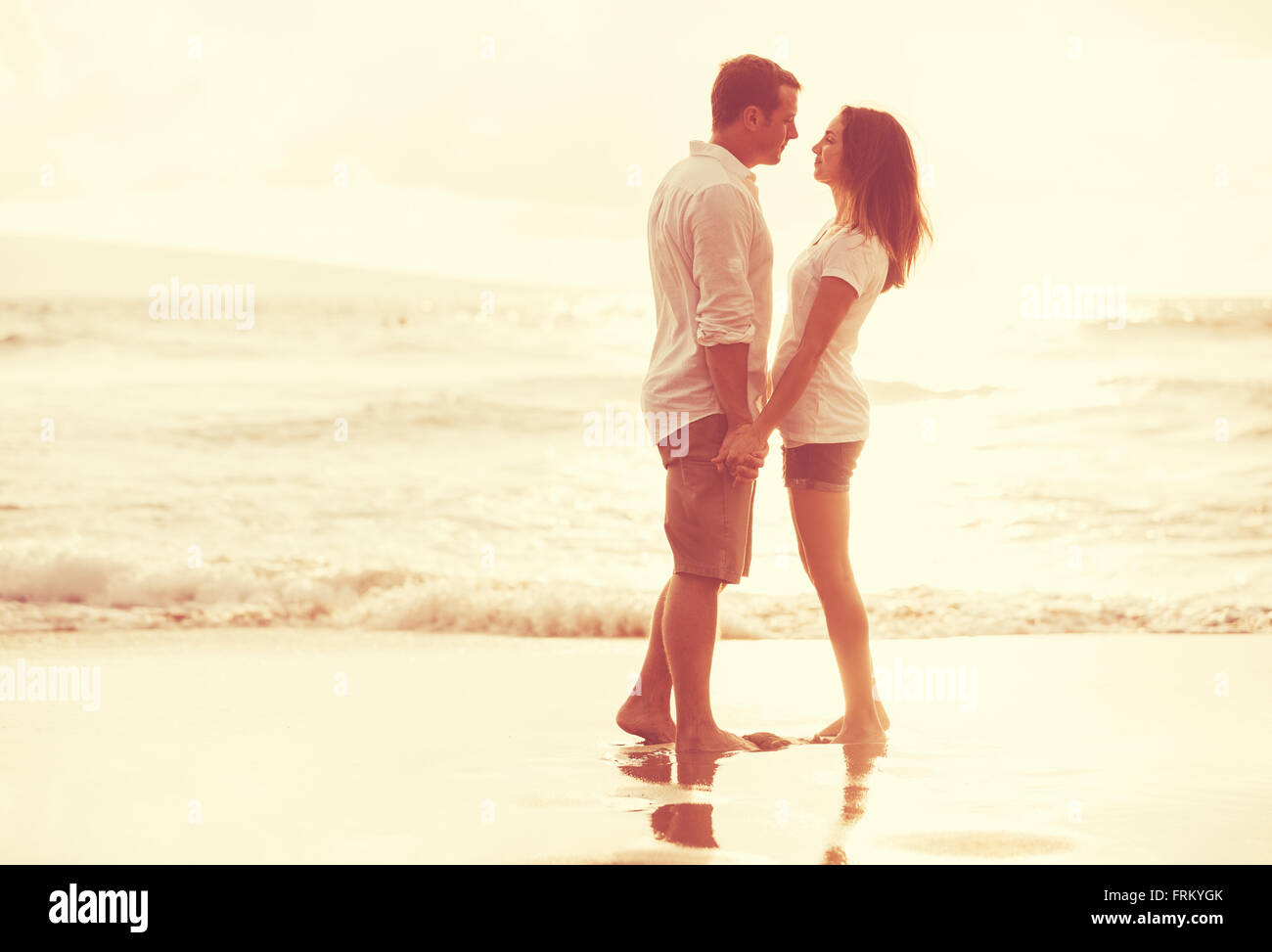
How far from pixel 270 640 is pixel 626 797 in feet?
9.97

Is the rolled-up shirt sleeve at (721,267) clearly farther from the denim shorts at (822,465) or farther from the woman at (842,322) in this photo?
the denim shorts at (822,465)

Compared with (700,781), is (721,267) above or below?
above

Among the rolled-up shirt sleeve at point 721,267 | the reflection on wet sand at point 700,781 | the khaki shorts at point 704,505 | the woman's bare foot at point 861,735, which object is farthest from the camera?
the woman's bare foot at point 861,735

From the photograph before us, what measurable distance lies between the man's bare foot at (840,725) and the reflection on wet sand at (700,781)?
70 millimetres

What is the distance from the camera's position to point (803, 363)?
11.1ft

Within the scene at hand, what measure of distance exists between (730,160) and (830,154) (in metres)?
0.35

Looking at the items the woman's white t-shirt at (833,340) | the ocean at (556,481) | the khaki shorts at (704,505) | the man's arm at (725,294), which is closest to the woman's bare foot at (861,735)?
the khaki shorts at (704,505)

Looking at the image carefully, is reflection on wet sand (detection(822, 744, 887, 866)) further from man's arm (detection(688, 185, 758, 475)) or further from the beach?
man's arm (detection(688, 185, 758, 475))

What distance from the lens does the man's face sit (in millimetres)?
3434

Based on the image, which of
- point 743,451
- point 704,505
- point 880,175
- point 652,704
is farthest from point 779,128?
point 652,704

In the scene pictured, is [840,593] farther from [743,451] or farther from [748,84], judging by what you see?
[748,84]

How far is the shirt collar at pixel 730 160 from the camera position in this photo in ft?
11.1
